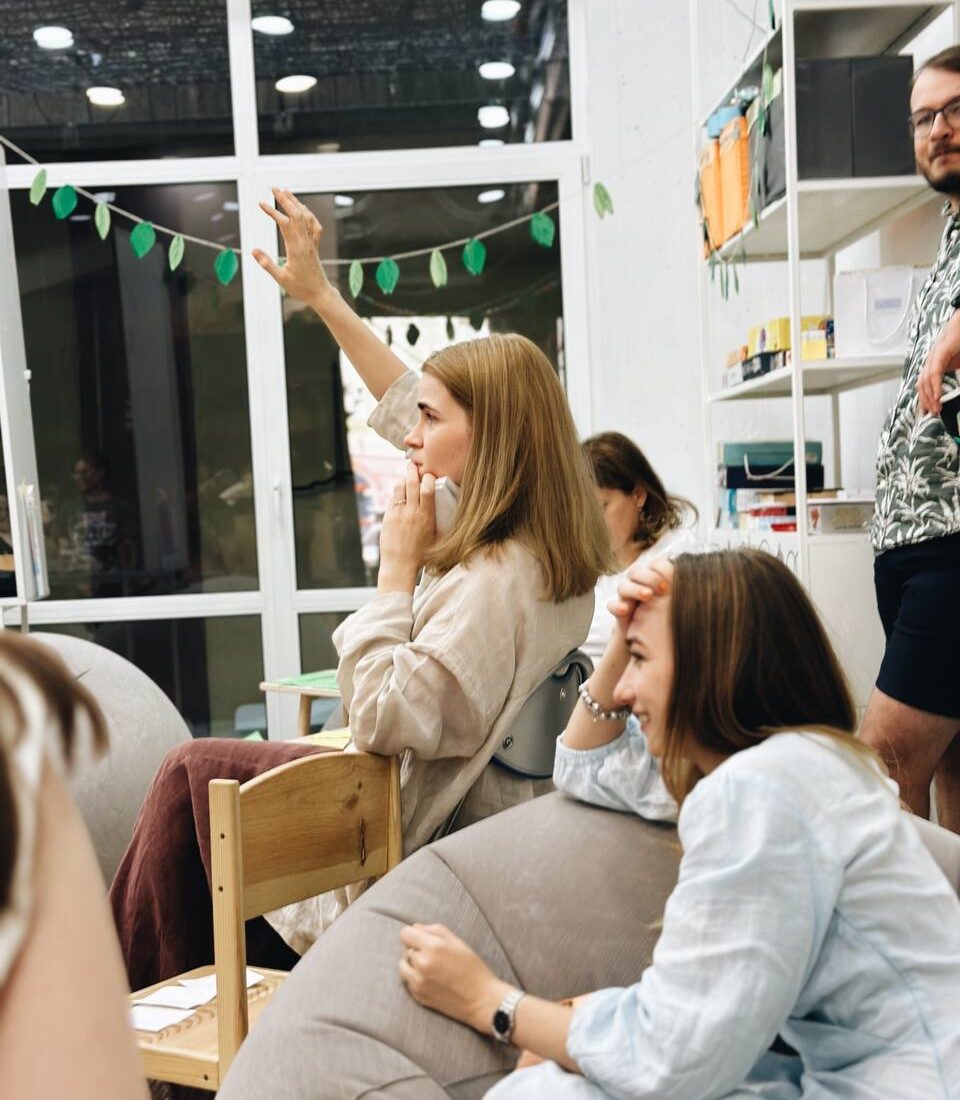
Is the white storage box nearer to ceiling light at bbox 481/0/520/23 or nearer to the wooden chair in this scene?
→ the wooden chair

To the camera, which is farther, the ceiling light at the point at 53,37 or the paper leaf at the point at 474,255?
the ceiling light at the point at 53,37

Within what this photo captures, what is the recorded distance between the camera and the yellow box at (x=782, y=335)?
9.59 ft

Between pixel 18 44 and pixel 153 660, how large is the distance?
87.3 inches

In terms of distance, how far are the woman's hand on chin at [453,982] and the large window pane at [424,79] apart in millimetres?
3679

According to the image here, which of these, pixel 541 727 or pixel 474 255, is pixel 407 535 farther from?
pixel 474 255

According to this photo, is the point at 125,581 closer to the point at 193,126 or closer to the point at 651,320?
the point at 193,126

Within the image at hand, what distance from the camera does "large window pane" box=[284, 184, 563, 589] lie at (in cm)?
453

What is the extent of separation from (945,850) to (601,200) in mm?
3137

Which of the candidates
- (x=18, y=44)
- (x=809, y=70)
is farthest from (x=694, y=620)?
(x=18, y=44)

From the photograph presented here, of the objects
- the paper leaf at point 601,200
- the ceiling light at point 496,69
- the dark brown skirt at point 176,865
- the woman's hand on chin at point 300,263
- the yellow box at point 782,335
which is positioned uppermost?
the ceiling light at point 496,69

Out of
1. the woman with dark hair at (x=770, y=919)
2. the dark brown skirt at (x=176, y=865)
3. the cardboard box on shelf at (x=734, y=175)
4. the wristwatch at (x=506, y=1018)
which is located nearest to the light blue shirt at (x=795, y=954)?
the woman with dark hair at (x=770, y=919)

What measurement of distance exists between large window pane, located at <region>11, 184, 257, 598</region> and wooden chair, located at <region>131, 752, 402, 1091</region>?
9.51 ft

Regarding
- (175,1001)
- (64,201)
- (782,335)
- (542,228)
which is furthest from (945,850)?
(64,201)

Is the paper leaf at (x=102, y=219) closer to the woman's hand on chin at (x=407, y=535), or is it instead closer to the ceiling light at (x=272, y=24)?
the ceiling light at (x=272, y=24)
